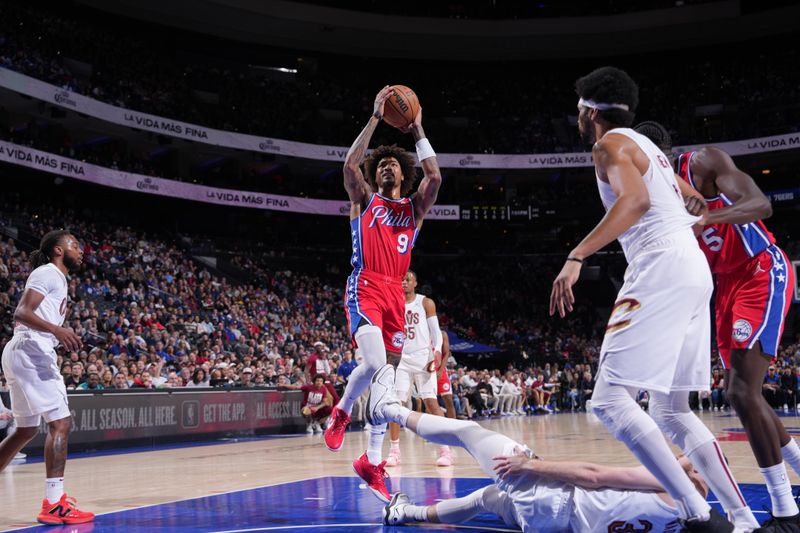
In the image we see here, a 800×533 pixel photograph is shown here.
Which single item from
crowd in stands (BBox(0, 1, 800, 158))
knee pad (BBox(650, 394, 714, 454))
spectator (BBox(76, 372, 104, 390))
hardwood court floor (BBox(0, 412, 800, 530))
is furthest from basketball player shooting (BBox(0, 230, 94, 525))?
crowd in stands (BBox(0, 1, 800, 158))

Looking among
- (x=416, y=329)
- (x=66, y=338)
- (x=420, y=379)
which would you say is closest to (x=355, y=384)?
(x=66, y=338)

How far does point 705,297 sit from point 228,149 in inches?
1101

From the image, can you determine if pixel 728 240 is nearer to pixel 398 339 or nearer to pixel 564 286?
pixel 564 286

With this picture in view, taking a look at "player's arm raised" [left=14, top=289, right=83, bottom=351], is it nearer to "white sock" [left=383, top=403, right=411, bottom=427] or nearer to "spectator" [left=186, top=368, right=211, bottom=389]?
"white sock" [left=383, top=403, right=411, bottom=427]

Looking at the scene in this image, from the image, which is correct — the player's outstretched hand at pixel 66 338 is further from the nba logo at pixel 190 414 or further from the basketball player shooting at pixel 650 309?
the nba logo at pixel 190 414

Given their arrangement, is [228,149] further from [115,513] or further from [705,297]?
[705,297]

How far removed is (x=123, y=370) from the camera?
13781mm

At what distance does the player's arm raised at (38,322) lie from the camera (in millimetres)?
5266

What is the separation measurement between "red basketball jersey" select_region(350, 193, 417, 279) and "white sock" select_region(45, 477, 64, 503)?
2.54 m

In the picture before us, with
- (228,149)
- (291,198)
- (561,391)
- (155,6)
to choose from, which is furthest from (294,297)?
(155,6)

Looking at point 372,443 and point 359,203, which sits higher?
point 359,203

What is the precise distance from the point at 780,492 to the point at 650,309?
127cm

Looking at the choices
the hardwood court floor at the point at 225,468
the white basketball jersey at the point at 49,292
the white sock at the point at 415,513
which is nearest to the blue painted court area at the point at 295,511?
the white sock at the point at 415,513

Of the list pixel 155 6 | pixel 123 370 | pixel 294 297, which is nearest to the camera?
pixel 123 370
